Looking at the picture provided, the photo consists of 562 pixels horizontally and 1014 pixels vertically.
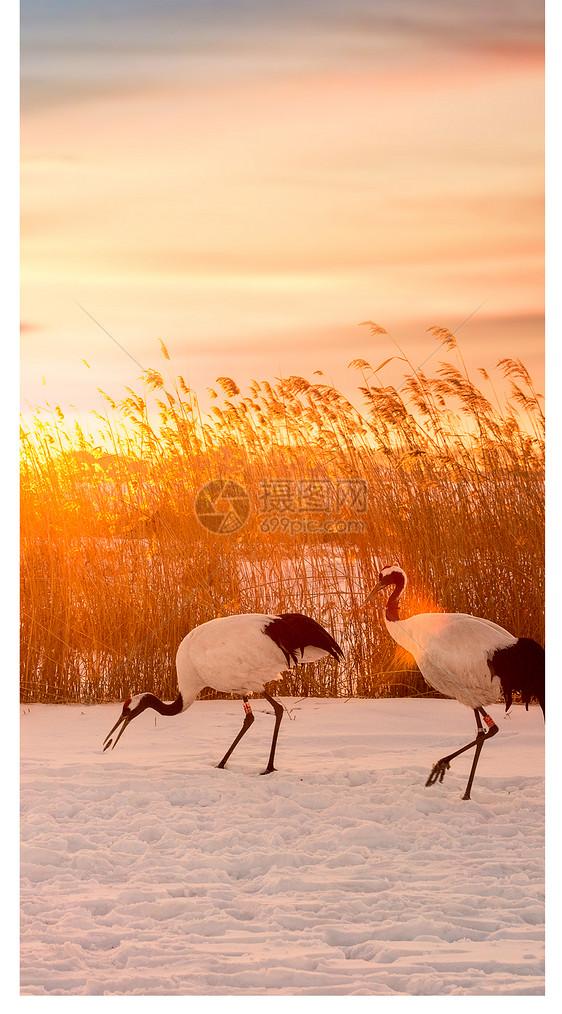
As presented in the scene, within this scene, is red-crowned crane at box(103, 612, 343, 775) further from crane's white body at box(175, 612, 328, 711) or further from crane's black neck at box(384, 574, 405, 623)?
crane's black neck at box(384, 574, 405, 623)

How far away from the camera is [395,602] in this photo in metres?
4.92

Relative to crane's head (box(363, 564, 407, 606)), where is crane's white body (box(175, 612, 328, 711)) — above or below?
below

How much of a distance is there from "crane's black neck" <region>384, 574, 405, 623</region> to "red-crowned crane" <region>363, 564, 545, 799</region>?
0.89ft

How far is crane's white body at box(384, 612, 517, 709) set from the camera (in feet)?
14.2

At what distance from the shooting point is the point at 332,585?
248 inches

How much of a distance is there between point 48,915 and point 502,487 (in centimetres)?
392

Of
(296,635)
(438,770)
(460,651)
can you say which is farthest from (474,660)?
(296,635)

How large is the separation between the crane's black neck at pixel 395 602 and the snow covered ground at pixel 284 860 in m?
0.68

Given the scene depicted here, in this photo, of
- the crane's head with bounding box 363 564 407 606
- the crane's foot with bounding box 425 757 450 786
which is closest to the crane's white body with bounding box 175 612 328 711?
the crane's head with bounding box 363 564 407 606

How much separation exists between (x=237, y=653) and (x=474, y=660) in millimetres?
1044

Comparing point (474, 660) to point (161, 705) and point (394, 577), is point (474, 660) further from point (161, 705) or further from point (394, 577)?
point (161, 705)

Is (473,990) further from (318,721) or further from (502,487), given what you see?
(502,487)

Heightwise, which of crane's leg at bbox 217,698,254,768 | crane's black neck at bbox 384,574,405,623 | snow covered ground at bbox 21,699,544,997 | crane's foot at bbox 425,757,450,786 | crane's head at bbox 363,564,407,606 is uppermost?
crane's head at bbox 363,564,407,606
